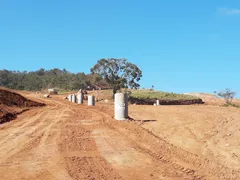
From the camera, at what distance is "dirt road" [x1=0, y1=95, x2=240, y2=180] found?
9.05 m

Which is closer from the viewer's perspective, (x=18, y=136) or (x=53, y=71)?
(x=18, y=136)

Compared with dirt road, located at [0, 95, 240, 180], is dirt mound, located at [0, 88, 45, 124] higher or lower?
higher

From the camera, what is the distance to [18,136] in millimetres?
14688

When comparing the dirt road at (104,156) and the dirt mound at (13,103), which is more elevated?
the dirt mound at (13,103)

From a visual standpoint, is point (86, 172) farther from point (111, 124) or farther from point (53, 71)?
point (53, 71)

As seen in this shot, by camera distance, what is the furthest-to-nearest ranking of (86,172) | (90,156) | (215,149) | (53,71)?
1. (53,71)
2. (215,149)
3. (90,156)
4. (86,172)

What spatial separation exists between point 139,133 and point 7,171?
686 cm

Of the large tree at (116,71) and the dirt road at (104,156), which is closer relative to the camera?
the dirt road at (104,156)

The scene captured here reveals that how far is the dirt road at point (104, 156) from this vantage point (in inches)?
356

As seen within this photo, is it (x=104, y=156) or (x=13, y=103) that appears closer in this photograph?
(x=104, y=156)

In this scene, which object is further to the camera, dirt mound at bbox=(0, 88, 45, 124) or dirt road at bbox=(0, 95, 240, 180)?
dirt mound at bbox=(0, 88, 45, 124)

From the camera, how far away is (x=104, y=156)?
35.4ft

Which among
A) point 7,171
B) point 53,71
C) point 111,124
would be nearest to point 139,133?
point 111,124

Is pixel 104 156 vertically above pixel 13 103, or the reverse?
pixel 13 103
